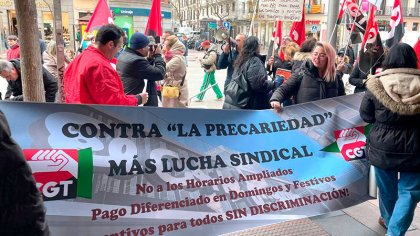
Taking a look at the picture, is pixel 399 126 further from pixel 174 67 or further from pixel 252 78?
pixel 174 67

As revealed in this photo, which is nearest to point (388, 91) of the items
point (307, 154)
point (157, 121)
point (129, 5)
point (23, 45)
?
point (307, 154)

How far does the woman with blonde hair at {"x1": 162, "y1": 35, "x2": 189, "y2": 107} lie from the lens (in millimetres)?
7000

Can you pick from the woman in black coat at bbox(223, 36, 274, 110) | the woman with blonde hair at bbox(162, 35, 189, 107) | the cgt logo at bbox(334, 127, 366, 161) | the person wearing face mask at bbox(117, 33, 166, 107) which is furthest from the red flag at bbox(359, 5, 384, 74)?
the person wearing face mask at bbox(117, 33, 166, 107)

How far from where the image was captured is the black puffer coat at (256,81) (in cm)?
466

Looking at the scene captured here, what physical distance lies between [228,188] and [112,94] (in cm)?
122

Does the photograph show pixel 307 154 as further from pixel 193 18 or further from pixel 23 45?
pixel 193 18

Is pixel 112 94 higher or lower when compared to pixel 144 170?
higher

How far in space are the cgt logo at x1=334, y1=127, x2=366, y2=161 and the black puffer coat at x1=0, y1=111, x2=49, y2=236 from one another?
2.83 metres

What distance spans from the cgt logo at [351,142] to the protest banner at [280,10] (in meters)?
3.36

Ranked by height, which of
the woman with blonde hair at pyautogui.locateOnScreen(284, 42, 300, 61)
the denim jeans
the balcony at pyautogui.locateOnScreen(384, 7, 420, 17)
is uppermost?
the balcony at pyautogui.locateOnScreen(384, 7, 420, 17)

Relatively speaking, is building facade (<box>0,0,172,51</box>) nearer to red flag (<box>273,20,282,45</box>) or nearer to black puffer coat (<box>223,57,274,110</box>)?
red flag (<box>273,20,282,45</box>)

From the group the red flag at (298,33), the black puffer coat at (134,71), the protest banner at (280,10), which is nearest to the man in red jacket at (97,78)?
the black puffer coat at (134,71)

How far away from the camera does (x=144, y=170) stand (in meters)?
2.98

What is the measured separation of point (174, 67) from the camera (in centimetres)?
698
